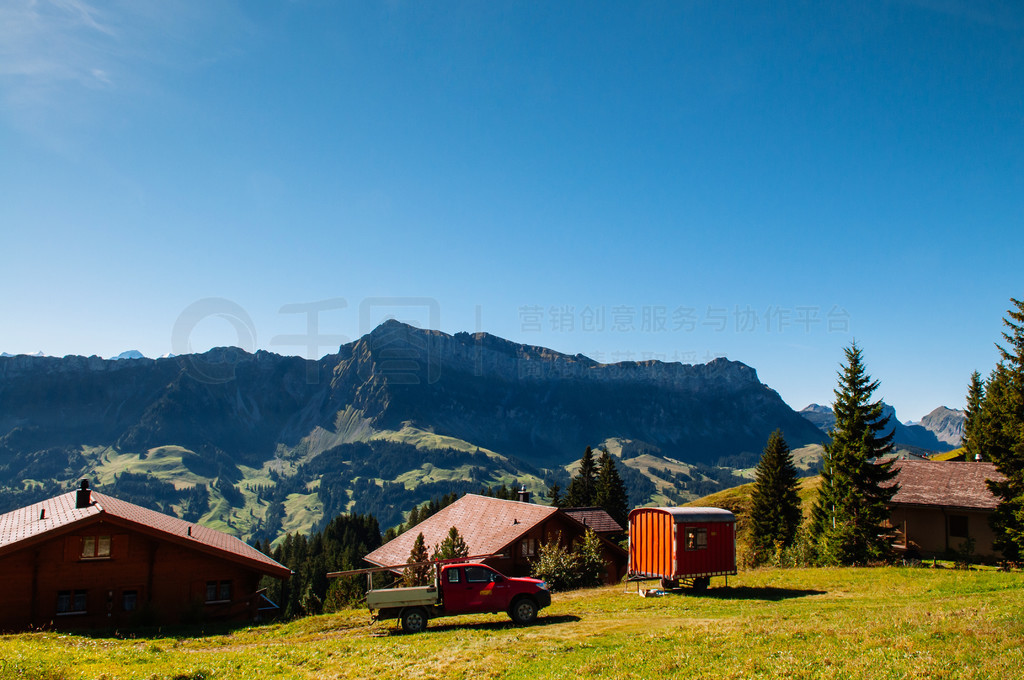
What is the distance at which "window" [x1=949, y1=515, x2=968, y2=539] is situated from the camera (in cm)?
4419

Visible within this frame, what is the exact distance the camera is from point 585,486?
333ft

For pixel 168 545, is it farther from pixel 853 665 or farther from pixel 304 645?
pixel 853 665

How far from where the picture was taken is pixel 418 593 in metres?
22.8

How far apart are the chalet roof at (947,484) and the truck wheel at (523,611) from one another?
36824mm

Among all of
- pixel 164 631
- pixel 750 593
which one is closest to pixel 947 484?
pixel 750 593

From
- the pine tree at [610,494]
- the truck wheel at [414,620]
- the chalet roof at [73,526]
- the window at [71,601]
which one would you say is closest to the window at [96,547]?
the chalet roof at [73,526]

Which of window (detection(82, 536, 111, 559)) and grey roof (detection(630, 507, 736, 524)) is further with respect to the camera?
grey roof (detection(630, 507, 736, 524))

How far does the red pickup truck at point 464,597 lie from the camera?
894 inches

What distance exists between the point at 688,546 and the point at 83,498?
33.1 metres

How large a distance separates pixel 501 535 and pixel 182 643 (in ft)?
85.2

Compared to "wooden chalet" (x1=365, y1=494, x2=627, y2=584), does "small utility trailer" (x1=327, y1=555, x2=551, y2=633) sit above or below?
above

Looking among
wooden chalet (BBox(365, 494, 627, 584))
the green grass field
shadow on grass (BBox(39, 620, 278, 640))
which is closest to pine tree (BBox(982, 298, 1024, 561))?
the green grass field

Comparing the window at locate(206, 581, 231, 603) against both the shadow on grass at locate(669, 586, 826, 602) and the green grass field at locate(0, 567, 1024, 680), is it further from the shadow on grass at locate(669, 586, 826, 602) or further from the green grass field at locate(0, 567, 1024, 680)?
the shadow on grass at locate(669, 586, 826, 602)

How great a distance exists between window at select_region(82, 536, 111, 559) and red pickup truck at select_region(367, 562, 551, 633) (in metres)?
17.2
